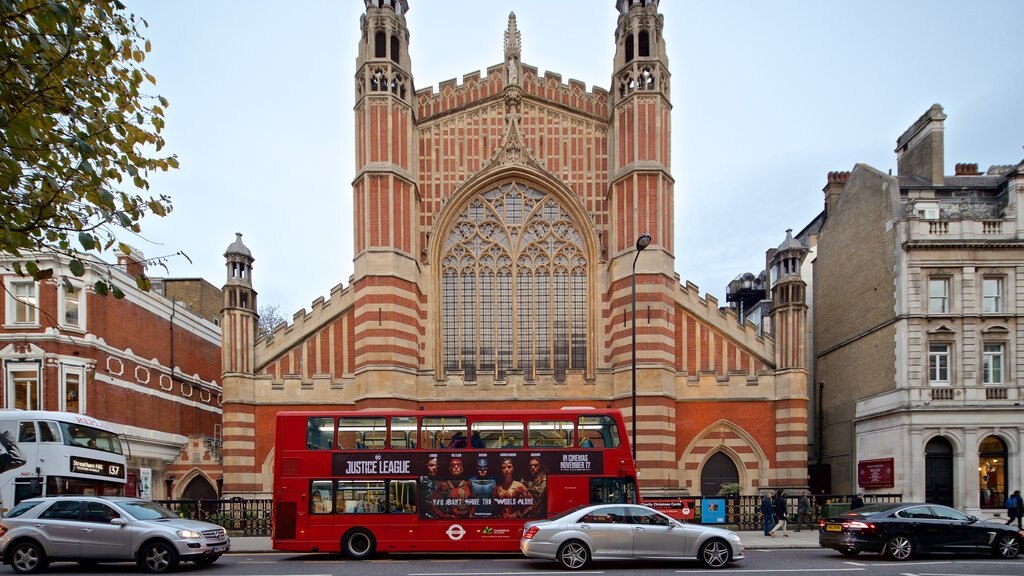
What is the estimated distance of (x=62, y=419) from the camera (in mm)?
19969

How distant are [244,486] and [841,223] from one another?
2822 cm

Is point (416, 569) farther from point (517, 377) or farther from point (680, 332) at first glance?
point (680, 332)

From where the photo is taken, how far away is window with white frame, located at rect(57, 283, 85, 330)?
1093 inches

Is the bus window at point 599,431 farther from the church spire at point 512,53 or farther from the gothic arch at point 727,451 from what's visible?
the church spire at point 512,53

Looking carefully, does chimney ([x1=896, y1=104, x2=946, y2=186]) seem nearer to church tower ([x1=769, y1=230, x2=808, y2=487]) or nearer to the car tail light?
church tower ([x1=769, y1=230, x2=808, y2=487])

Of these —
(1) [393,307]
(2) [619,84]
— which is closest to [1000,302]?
(2) [619,84]

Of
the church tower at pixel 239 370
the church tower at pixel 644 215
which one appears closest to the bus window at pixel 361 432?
the church tower at pixel 239 370

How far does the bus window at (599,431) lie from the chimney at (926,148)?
2169cm

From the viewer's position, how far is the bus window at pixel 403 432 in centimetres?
1764

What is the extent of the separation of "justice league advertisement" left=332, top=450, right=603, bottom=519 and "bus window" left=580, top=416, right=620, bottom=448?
325mm

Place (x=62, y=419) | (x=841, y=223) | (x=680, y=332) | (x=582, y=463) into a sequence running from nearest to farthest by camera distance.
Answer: (x=582, y=463)
(x=62, y=419)
(x=680, y=332)
(x=841, y=223)

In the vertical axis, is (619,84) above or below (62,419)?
above

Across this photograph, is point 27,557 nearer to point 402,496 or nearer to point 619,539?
point 402,496

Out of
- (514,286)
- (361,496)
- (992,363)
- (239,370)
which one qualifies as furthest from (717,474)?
(239,370)
